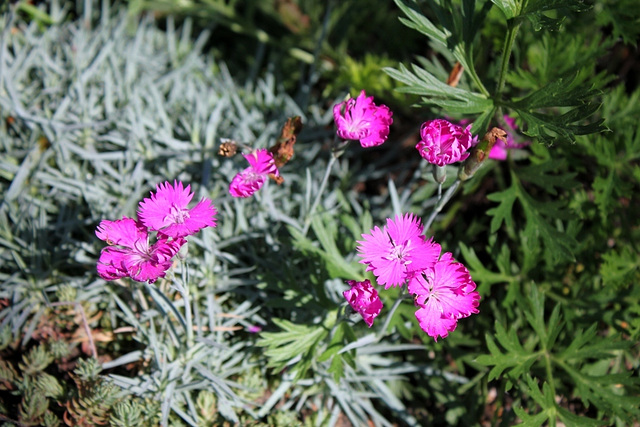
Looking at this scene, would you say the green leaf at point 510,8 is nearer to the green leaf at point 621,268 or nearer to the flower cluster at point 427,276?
the flower cluster at point 427,276

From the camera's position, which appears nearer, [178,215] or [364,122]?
[178,215]

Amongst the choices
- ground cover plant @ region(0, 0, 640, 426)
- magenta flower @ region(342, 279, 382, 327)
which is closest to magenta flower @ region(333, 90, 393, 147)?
ground cover plant @ region(0, 0, 640, 426)

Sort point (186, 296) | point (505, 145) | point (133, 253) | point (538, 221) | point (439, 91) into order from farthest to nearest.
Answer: point (505, 145) → point (538, 221) → point (439, 91) → point (186, 296) → point (133, 253)

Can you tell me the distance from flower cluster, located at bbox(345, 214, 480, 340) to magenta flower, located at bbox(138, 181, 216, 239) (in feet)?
1.18

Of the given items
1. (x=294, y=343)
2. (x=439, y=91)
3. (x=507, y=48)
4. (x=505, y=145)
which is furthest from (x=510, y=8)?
(x=294, y=343)

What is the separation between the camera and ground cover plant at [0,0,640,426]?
138 cm

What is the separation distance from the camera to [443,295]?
121 centimetres

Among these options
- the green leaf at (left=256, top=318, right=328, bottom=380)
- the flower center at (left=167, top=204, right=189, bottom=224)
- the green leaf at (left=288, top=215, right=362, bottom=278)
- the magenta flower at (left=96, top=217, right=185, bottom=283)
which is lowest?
the green leaf at (left=256, top=318, right=328, bottom=380)

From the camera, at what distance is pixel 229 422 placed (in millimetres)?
1654

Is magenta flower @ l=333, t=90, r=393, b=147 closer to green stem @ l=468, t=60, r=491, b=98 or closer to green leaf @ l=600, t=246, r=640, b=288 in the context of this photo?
green stem @ l=468, t=60, r=491, b=98

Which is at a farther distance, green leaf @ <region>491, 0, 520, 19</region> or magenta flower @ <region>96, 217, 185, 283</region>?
green leaf @ <region>491, 0, 520, 19</region>

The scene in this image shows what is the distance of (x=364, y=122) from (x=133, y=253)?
647 mm

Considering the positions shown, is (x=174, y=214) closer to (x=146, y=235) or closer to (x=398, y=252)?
(x=146, y=235)

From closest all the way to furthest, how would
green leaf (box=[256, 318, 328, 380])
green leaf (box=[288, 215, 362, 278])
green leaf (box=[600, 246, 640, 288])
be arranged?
1. green leaf (box=[256, 318, 328, 380])
2. green leaf (box=[288, 215, 362, 278])
3. green leaf (box=[600, 246, 640, 288])
